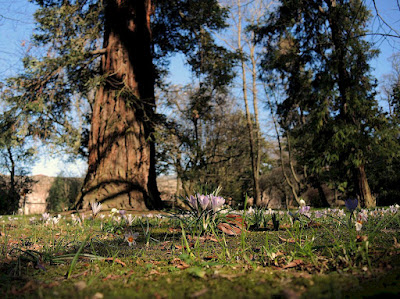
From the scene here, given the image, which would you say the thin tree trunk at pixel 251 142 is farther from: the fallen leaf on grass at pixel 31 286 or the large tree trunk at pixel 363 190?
the fallen leaf on grass at pixel 31 286

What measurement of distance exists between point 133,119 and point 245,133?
1454cm

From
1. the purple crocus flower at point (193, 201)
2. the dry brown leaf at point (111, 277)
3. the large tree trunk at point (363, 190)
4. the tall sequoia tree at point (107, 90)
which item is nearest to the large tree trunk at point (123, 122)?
the tall sequoia tree at point (107, 90)

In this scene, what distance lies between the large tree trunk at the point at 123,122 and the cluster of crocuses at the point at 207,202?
15.7 ft

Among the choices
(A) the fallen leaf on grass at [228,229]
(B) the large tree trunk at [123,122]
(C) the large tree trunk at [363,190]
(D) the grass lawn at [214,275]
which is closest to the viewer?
→ (D) the grass lawn at [214,275]

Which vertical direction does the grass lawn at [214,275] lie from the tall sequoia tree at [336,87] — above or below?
below

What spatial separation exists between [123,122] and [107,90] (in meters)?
1.03

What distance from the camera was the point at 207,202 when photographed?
2.34 meters

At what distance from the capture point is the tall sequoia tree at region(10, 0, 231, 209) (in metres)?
7.21

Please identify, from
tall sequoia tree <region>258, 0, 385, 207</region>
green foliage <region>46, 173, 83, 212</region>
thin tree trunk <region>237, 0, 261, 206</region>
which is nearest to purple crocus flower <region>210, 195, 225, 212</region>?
tall sequoia tree <region>258, 0, 385, 207</region>

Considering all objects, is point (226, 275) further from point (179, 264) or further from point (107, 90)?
point (107, 90)

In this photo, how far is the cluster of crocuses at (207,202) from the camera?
233cm

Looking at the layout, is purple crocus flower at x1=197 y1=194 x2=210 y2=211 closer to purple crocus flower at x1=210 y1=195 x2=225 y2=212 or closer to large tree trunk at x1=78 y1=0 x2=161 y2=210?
purple crocus flower at x1=210 y1=195 x2=225 y2=212

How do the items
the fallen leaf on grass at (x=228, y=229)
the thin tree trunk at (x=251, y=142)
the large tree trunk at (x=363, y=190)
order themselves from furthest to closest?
the thin tree trunk at (x=251, y=142), the large tree trunk at (x=363, y=190), the fallen leaf on grass at (x=228, y=229)

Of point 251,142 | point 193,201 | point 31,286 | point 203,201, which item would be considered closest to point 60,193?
point 251,142
